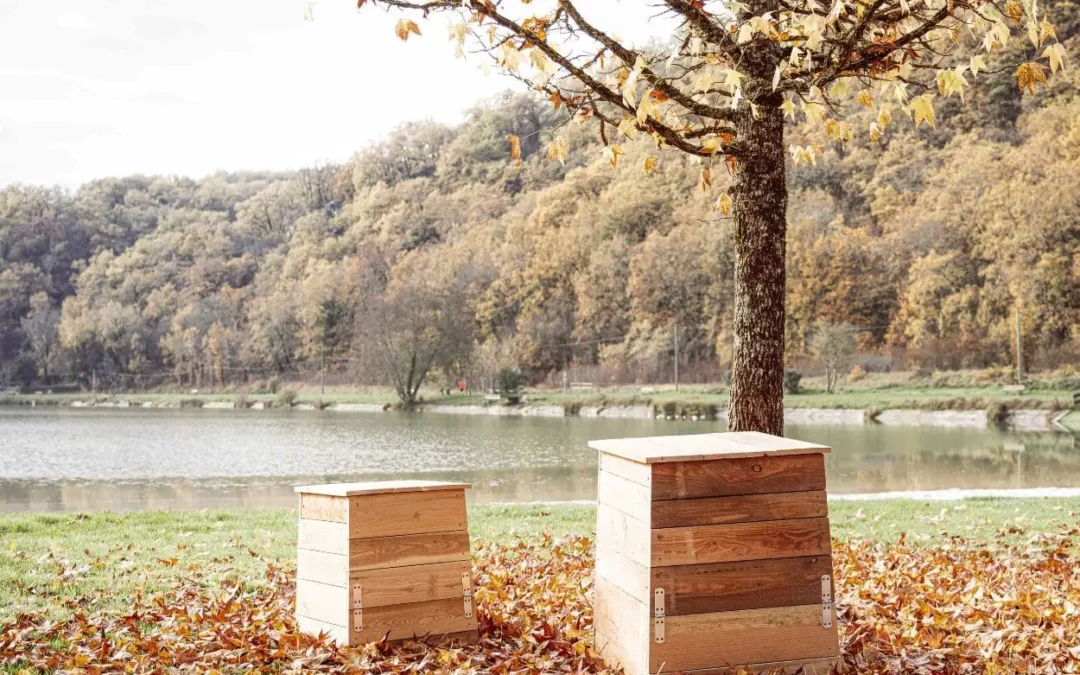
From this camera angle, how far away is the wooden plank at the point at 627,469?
3807mm

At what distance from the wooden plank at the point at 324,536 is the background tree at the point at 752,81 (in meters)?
2.18

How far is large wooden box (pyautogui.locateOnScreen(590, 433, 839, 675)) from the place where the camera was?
379cm

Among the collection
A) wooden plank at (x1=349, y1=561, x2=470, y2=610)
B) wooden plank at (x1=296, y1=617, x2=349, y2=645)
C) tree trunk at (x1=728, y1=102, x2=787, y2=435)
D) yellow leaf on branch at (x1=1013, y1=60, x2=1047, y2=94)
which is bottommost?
wooden plank at (x1=296, y1=617, x2=349, y2=645)

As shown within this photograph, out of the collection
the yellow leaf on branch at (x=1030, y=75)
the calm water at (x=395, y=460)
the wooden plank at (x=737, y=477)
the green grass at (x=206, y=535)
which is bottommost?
the calm water at (x=395, y=460)

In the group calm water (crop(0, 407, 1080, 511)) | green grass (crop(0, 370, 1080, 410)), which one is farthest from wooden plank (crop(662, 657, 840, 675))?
green grass (crop(0, 370, 1080, 410))

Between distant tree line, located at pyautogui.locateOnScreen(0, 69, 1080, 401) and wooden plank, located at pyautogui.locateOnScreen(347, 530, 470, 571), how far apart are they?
15.3 metres

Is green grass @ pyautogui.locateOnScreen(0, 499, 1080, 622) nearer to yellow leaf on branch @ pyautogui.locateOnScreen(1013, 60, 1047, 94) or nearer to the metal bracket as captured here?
the metal bracket

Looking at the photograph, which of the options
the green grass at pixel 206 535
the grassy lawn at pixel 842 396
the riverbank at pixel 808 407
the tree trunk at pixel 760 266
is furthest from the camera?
the grassy lawn at pixel 842 396

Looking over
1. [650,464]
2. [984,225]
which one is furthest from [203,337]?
[650,464]

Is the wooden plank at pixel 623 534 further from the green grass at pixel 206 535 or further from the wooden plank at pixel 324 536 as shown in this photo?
the green grass at pixel 206 535

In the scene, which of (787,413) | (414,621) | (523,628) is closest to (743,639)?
(523,628)

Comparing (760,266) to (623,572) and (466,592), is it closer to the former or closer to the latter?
(623,572)

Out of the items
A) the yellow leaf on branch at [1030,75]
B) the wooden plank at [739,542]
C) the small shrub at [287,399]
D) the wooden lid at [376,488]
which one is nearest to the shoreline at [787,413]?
the small shrub at [287,399]

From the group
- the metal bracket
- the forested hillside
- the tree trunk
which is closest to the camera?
the metal bracket
